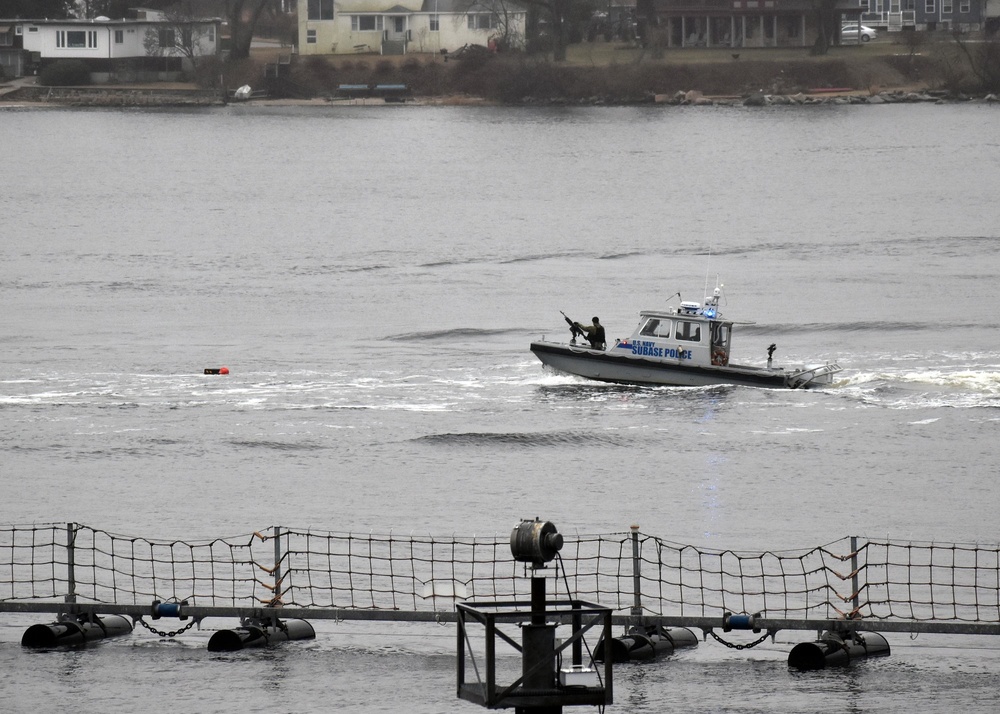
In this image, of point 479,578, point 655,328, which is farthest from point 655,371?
point 479,578

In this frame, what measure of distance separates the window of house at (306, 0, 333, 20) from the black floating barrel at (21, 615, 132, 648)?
5506 inches

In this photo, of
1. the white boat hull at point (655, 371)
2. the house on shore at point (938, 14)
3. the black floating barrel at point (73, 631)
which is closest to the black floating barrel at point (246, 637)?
the black floating barrel at point (73, 631)

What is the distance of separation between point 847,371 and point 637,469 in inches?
519

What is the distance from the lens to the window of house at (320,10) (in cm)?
15800

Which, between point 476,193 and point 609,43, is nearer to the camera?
point 476,193

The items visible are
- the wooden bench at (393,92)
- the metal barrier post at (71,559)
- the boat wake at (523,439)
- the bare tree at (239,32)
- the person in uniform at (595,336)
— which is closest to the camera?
the metal barrier post at (71,559)

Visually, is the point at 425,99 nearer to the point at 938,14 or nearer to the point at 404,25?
the point at 404,25

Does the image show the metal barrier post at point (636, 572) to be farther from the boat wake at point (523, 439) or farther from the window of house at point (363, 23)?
the window of house at point (363, 23)

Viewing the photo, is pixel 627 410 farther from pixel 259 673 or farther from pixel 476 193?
pixel 476 193

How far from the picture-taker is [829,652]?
73.4ft

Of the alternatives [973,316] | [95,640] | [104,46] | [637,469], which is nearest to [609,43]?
[104,46]

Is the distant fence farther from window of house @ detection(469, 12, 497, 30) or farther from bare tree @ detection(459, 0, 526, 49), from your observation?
window of house @ detection(469, 12, 497, 30)

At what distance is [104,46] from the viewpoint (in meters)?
157

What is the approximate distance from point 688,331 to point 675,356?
0.84 metres
